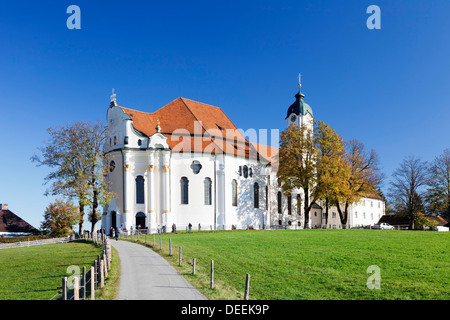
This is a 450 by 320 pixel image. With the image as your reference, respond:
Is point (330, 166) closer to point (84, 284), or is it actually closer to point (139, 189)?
point (139, 189)

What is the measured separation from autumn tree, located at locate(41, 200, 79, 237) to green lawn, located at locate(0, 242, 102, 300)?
12.9 meters

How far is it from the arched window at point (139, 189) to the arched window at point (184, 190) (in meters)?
5.07

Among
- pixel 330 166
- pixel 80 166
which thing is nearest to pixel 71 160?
pixel 80 166

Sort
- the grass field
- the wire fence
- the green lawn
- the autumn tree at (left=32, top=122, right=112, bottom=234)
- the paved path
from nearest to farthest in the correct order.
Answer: the wire fence, the paved path, the grass field, the green lawn, the autumn tree at (left=32, top=122, right=112, bottom=234)

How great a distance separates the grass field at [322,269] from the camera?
1605 cm

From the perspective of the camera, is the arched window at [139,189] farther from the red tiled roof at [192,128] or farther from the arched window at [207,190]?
the arched window at [207,190]

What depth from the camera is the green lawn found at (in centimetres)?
1935

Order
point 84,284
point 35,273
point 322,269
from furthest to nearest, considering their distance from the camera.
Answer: point 35,273 < point 322,269 < point 84,284

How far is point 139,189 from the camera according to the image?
51.2 metres

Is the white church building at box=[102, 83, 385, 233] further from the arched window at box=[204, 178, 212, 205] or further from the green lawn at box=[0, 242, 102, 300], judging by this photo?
the green lawn at box=[0, 242, 102, 300]

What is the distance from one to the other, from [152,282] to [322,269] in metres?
8.67

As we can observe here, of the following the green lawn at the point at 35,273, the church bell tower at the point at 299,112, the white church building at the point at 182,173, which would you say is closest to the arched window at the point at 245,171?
the white church building at the point at 182,173

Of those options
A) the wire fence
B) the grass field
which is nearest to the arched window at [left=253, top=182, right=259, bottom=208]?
the grass field
